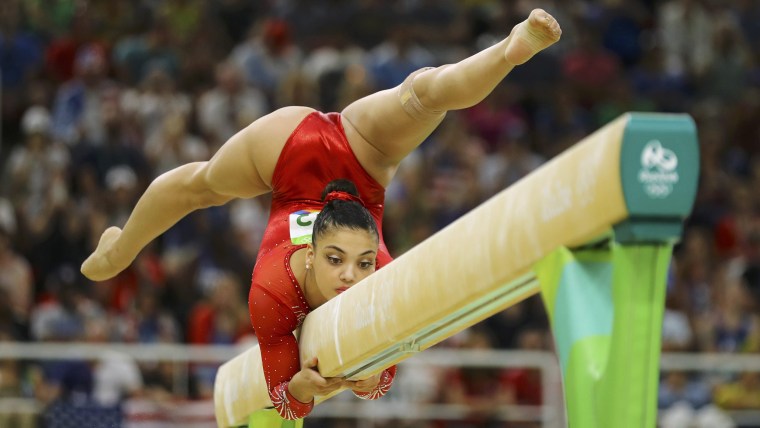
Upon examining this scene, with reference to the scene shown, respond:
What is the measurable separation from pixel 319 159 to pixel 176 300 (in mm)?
5164

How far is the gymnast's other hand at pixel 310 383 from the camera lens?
3.54 meters

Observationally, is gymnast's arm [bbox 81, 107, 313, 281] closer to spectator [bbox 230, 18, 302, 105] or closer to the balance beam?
the balance beam

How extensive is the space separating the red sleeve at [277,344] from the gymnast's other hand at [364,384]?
14 cm

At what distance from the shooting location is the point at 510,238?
2.46m

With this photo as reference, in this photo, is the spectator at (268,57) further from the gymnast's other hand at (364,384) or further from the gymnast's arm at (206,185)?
the gymnast's other hand at (364,384)

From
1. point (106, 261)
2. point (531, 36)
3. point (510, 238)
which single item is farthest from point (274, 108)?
point (510, 238)

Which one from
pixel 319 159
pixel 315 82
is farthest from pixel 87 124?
pixel 319 159

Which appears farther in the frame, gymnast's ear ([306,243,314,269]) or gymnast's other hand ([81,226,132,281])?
gymnast's other hand ([81,226,132,281])

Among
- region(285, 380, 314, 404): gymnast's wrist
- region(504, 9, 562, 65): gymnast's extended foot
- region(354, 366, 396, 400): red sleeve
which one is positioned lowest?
region(285, 380, 314, 404): gymnast's wrist

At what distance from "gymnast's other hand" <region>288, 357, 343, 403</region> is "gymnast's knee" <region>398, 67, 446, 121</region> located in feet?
2.69

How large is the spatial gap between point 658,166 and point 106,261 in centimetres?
301

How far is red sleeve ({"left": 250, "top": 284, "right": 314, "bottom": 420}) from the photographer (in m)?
3.64

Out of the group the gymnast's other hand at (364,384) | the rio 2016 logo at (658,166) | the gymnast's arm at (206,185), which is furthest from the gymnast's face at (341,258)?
the rio 2016 logo at (658,166)

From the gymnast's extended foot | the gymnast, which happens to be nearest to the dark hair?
the gymnast
